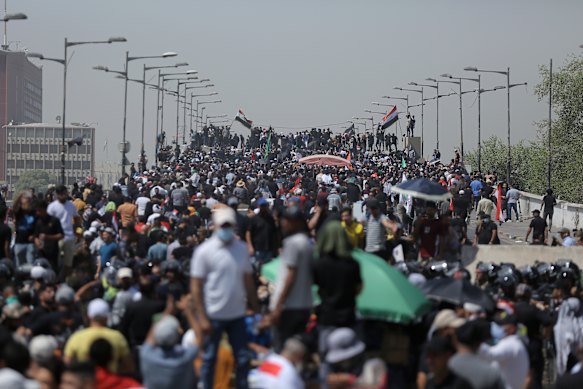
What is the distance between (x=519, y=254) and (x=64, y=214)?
7.19 m

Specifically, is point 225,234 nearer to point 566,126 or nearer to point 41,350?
point 41,350

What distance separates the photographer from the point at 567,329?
15.7m

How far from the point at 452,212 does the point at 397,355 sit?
77.4 feet

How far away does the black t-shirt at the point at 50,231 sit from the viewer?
2117 cm

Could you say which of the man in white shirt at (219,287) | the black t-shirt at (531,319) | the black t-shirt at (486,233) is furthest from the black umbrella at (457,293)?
the black t-shirt at (486,233)

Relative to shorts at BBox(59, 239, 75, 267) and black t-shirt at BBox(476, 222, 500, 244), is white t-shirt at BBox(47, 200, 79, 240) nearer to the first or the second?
shorts at BBox(59, 239, 75, 267)

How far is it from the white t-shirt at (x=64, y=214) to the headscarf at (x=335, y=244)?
9.58m

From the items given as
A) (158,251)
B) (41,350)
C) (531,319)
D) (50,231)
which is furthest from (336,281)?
(50,231)

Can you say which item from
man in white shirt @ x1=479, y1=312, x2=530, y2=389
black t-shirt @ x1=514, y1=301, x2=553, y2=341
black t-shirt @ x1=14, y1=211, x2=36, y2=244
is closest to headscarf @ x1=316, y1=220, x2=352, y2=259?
man in white shirt @ x1=479, y1=312, x2=530, y2=389

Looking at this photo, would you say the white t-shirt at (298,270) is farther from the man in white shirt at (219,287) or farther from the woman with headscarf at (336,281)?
the man in white shirt at (219,287)

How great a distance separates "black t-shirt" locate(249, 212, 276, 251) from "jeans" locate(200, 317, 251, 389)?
8.29 metres

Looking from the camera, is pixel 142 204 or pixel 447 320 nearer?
pixel 447 320

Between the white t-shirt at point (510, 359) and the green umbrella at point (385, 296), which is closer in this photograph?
the white t-shirt at point (510, 359)

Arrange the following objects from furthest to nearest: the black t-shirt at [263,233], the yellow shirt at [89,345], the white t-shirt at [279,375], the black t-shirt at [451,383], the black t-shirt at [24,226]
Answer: the black t-shirt at [24,226] → the black t-shirt at [263,233] → the yellow shirt at [89,345] → the white t-shirt at [279,375] → the black t-shirt at [451,383]
